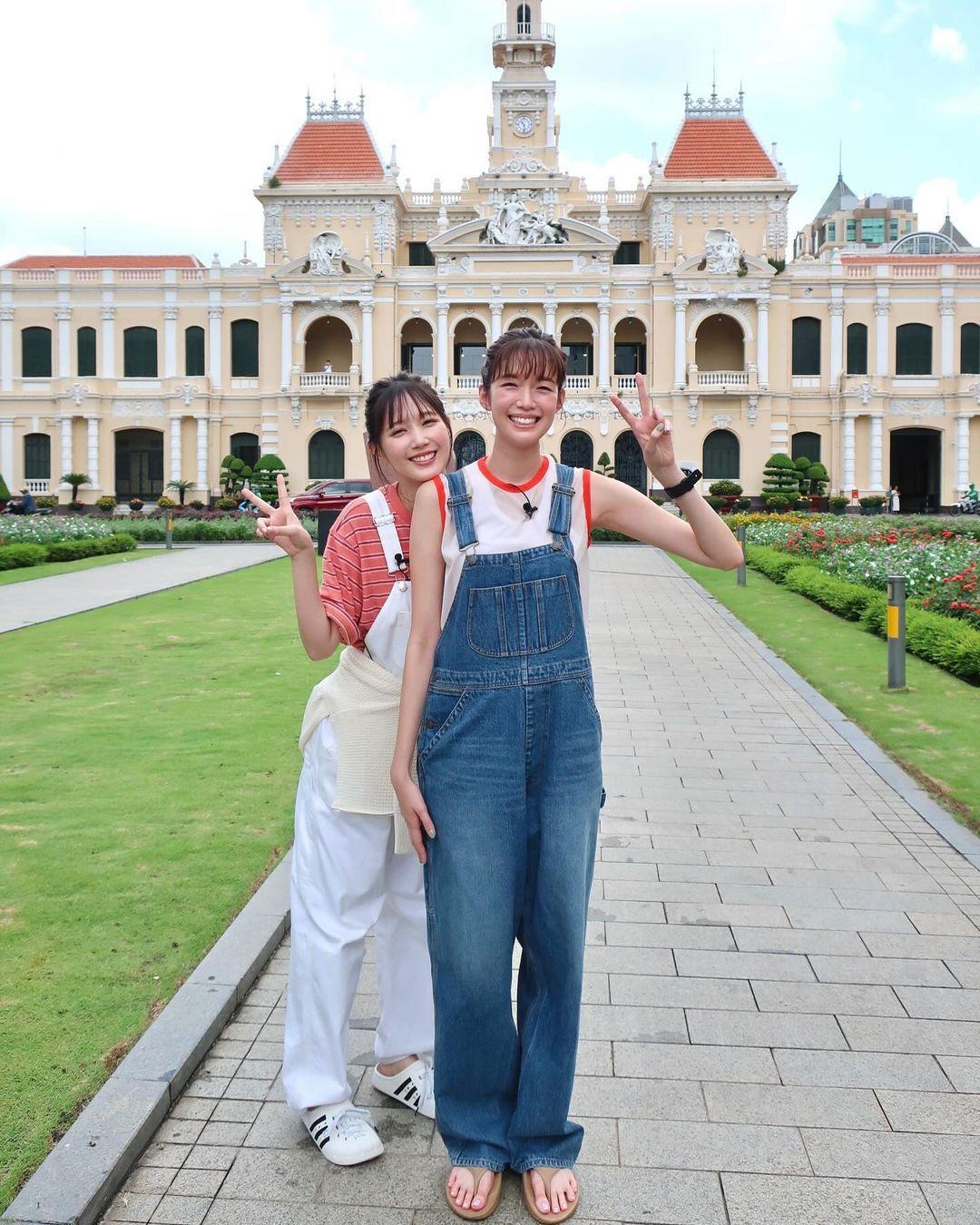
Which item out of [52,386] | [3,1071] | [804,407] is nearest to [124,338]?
[52,386]

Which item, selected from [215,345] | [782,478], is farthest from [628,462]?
[215,345]

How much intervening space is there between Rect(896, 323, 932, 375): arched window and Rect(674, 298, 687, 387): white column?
9254 mm

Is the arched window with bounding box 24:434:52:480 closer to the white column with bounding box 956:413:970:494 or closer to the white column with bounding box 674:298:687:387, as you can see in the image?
the white column with bounding box 674:298:687:387

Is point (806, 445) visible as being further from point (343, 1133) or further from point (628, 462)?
point (343, 1133)

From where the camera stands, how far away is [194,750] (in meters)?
7.88

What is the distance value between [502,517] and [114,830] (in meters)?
3.95

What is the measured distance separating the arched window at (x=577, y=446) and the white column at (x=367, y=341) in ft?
27.7

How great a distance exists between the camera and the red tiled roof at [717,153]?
48.7 meters

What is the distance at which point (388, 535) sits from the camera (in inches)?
133

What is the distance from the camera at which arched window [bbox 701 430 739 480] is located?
46.9 metres

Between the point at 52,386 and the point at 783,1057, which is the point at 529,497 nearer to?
the point at 783,1057

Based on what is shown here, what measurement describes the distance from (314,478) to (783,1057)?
149ft

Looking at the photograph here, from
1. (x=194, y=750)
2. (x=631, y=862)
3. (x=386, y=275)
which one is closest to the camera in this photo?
A: (x=631, y=862)

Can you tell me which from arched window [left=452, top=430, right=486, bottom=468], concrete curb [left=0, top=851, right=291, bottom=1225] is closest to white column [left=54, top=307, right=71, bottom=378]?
arched window [left=452, top=430, right=486, bottom=468]
